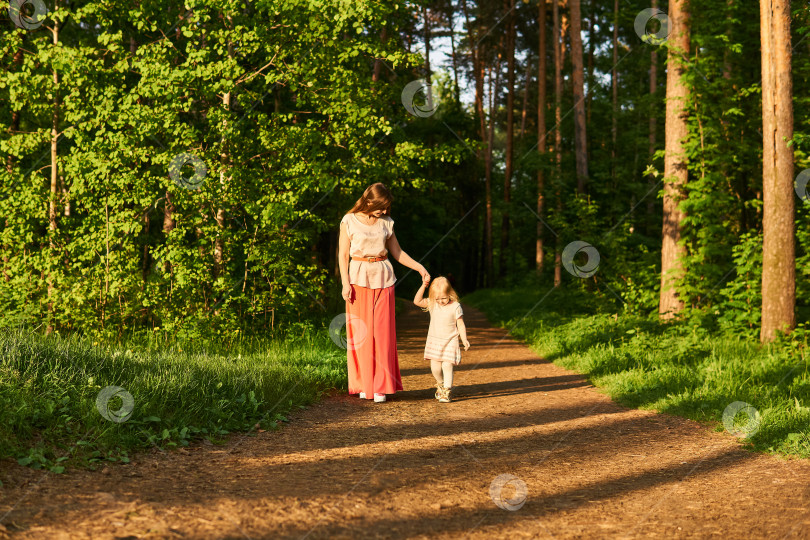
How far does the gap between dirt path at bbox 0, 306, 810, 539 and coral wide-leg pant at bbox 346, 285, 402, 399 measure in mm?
456

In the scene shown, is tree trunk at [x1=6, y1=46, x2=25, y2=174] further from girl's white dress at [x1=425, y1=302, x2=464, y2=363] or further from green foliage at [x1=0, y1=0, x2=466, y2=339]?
girl's white dress at [x1=425, y1=302, x2=464, y2=363]

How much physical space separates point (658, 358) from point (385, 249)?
14.5 feet

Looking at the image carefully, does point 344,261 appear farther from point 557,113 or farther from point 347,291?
point 557,113

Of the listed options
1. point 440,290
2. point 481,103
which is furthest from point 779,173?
point 481,103

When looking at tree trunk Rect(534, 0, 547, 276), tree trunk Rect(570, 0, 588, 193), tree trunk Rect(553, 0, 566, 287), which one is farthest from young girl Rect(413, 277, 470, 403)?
tree trunk Rect(534, 0, 547, 276)

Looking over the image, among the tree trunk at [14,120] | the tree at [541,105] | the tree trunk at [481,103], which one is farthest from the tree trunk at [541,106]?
the tree trunk at [14,120]

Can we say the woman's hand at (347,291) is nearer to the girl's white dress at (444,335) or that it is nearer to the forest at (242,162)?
the girl's white dress at (444,335)

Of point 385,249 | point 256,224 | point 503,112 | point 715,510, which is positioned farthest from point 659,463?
point 503,112

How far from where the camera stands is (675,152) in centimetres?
1202

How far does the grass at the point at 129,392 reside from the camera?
4.52 meters

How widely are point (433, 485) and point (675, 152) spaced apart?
9.72 meters

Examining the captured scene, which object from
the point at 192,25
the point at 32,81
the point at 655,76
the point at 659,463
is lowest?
the point at 659,463

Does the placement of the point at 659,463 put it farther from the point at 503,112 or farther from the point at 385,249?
the point at 503,112

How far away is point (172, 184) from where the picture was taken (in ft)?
30.4
